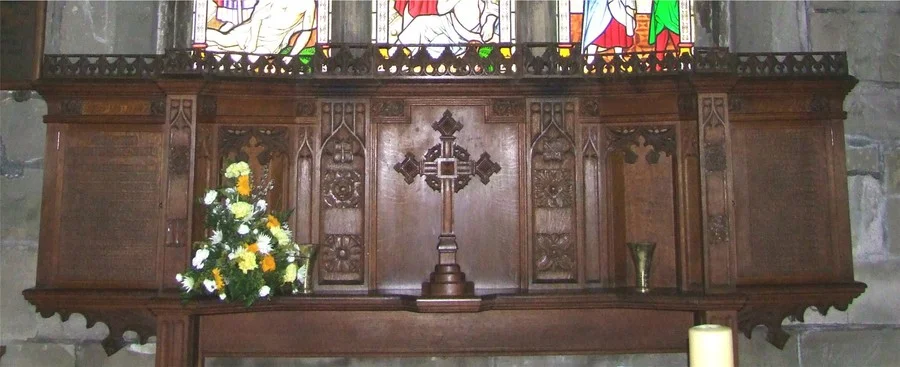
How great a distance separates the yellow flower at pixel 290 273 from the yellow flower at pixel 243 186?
433mm

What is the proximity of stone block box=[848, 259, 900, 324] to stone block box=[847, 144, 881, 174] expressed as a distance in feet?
1.84

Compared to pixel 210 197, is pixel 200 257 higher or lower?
lower

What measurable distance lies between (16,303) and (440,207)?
8.43 ft

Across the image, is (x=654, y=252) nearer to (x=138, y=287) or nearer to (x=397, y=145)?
(x=397, y=145)

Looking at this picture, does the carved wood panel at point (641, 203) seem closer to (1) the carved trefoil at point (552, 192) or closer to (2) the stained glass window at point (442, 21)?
(1) the carved trefoil at point (552, 192)

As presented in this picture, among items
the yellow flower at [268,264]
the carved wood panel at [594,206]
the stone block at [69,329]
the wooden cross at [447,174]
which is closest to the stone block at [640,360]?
the carved wood panel at [594,206]

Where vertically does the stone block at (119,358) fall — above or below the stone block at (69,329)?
below

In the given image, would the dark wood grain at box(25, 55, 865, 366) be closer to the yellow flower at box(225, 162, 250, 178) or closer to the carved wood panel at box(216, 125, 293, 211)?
the carved wood panel at box(216, 125, 293, 211)

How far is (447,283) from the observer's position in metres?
3.91

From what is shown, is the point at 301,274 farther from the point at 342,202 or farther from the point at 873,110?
the point at 873,110

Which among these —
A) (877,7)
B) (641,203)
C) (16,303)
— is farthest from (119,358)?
(877,7)

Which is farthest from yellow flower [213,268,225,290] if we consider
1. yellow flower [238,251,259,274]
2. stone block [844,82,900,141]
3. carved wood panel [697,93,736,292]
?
stone block [844,82,900,141]

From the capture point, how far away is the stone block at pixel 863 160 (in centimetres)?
457

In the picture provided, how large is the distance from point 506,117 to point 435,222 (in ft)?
2.33
